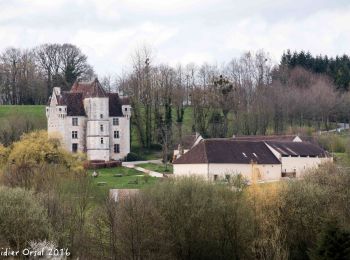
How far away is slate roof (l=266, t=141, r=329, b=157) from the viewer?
61.7 meters

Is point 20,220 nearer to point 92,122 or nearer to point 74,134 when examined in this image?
point 92,122

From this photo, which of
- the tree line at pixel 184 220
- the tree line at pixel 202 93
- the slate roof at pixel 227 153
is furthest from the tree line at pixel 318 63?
the tree line at pixel 184 220

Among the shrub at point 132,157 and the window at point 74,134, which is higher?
the window at point 74,134

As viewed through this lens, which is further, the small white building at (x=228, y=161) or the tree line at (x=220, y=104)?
the tree line at (x=220, y=104)

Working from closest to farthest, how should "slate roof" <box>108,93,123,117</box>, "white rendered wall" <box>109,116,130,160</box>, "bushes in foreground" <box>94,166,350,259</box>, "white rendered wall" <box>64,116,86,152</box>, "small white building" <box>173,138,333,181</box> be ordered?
"bushes in foreground" <box>94,166,350,259</box>, "small white building" <box>173,138,333,181</box>, "white rendered wall" <box>109,116,130,160</box>, "white rendered wall" <box>64,116,86,152</box>, "slate roof" <box>108,93,123,117</box>

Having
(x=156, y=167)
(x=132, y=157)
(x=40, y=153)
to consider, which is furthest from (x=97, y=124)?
(x=40, y=153)

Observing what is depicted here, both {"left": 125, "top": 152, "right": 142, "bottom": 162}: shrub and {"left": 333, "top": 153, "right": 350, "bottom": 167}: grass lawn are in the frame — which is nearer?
{"left": 333, "top": 153, "right": 350, "bottom": 167}: grass lawn

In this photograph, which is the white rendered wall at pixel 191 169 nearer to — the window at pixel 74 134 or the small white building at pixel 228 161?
the small white building at pixel 228 161

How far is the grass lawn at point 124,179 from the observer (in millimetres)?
52531

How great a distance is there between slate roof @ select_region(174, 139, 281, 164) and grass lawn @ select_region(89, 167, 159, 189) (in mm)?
3299

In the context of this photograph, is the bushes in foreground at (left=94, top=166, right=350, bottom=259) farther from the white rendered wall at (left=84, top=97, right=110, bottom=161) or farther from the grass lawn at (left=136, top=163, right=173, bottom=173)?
the white rendered wall at (left=84, top=97, right=110, bottom=161)

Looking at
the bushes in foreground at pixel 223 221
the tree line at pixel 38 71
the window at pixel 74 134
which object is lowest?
the bushes in foreground at pixel 223 221

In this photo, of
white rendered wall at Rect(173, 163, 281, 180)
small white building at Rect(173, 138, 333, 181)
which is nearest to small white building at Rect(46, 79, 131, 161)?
small white building at Rect(173, 138, 333, 181)

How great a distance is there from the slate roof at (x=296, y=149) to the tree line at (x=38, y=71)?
112 feet
